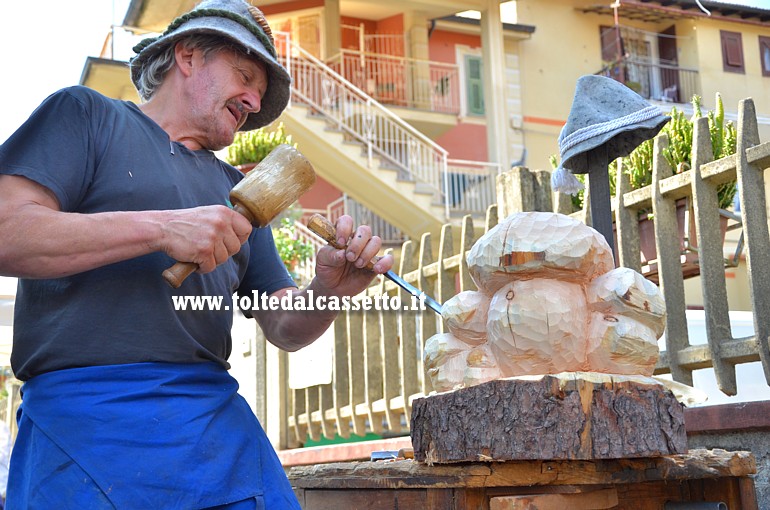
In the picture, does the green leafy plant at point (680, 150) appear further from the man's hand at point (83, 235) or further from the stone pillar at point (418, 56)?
the stone pillar at point (418, 56)

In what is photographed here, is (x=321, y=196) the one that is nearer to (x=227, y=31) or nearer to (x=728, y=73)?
(x=728, y=73)

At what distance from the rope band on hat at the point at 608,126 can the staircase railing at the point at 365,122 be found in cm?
983

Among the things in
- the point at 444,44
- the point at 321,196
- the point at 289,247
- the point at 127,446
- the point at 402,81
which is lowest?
the point at 127,446

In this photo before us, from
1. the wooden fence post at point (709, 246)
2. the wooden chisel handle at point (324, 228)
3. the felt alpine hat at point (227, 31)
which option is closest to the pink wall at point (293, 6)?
the wooden fence post at point (709, 246)

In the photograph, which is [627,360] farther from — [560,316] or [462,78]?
[462,78]

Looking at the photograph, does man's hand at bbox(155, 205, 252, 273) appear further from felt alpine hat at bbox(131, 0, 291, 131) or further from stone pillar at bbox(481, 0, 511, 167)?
stone pillar at bbox(481, 0, 511, 167)

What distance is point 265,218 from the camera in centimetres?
178

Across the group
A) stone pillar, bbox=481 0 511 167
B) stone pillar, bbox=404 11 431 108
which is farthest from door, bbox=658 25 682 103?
stone pillar, bbox=404 11 431 108

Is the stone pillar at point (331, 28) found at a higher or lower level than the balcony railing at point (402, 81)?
higher

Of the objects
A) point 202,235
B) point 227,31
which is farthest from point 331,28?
point 202,235

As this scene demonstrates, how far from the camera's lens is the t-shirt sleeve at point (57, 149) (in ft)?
5.33

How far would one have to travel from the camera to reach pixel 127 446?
1.64 metres

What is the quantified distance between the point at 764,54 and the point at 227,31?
57.6 feet

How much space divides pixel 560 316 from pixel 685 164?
2.15 m
